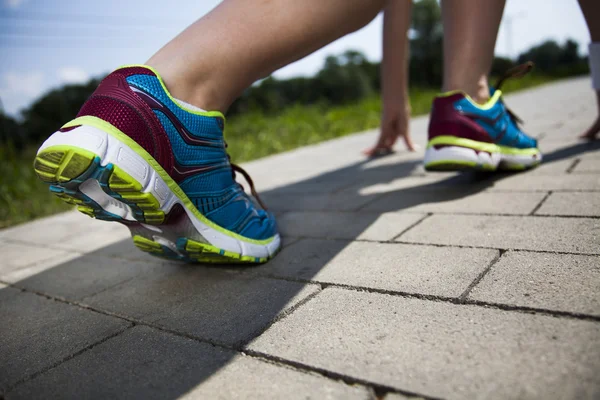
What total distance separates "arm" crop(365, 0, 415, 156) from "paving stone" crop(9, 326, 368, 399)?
7.18ft

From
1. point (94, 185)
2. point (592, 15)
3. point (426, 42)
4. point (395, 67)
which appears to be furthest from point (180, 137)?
point (426, 42)

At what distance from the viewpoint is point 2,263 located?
1.75 m

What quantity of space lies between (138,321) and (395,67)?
2.18m

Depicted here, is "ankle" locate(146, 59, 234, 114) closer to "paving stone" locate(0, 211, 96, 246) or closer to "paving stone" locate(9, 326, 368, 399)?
"paving stone" locate(9, 326, 368, 399)

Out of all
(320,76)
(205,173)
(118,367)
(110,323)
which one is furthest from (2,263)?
(320,76)

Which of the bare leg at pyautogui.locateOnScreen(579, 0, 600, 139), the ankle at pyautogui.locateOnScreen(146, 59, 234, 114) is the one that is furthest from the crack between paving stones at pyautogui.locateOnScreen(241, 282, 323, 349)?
the bare leg at pyautogui.locateOnScreen(579, 0, 600, 139)

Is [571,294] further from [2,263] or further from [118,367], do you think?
[2,263]

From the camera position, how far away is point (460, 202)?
1.60 metres

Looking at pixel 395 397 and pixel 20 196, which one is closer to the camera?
pixel 395 397

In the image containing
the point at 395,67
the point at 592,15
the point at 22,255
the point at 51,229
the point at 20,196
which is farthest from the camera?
A: the point at 20,196

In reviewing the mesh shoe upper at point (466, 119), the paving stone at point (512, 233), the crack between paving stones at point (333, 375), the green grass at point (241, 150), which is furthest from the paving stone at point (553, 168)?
the green grass at point (241, 150)

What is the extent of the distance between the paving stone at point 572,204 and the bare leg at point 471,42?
1.57 ft

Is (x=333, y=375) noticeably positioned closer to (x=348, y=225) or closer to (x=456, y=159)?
(x=348, y=225)

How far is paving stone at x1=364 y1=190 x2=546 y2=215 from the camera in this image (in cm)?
145
